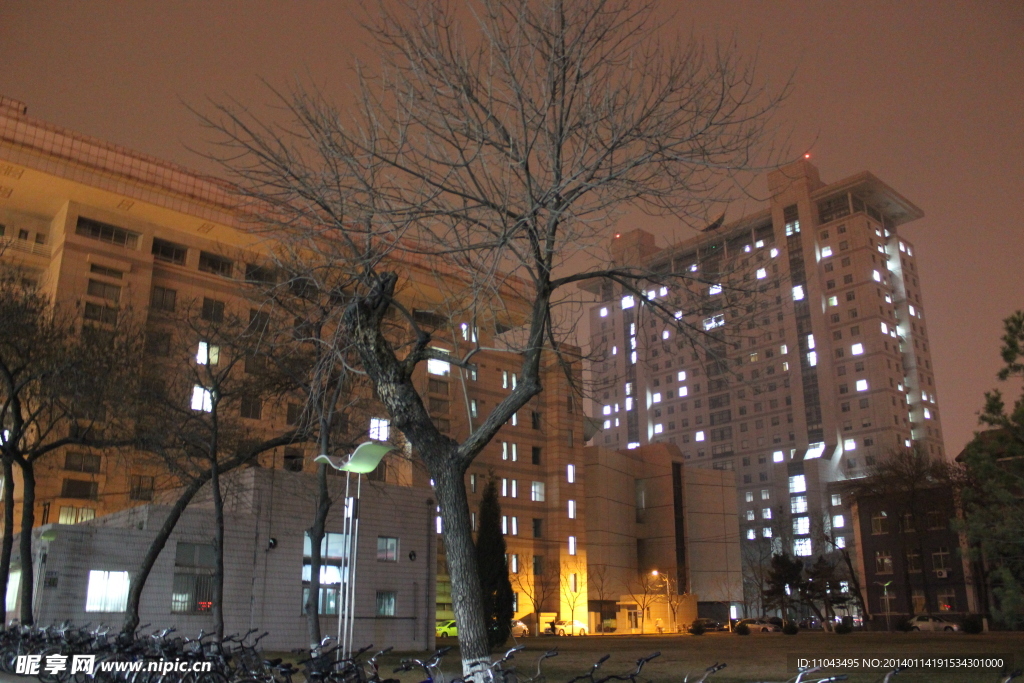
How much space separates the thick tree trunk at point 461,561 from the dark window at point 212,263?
163 feet

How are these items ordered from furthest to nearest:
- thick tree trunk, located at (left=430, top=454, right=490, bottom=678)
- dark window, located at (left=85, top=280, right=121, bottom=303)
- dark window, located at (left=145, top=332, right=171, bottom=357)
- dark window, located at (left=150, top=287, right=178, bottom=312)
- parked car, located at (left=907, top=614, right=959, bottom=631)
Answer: dark window, located at (left=150, top=287, right=178, bottom=312) → dark window, located at (left=85, top=280, right=121, bottom=303) → parked car, located at (left=907, top=614, right=959, bottom=631) → dark window, located at (left=145, top=332, right=171, bottom=357) → thick tree trunk, located at (left=430, top=454, right=490, bottom=678)

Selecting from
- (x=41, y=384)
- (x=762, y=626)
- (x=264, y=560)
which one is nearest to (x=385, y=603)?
(x=264, y=560)

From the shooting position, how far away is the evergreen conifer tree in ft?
95.8

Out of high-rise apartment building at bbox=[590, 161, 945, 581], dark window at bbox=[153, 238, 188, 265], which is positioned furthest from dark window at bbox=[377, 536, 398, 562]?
high-rise apartment building at bbox=[590, 161, 945, 581]

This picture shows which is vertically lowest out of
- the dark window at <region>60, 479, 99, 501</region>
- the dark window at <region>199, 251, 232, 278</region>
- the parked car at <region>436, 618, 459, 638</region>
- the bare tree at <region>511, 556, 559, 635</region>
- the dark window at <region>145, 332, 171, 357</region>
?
the parked car at <region>436, 618, 459, 638</region>

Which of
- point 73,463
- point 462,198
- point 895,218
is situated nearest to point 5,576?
point 462,198

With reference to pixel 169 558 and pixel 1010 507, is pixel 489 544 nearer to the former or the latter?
pixel 169 558

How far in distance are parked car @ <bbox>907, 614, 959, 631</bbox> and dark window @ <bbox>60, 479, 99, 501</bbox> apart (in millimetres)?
47457

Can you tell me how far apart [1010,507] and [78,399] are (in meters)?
23.2

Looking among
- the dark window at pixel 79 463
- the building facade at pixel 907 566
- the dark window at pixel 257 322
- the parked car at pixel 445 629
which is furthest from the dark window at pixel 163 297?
the building facade at pixel 907 566

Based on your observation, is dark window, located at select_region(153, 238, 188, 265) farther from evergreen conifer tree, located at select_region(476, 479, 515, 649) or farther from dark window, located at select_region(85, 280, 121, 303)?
evergreen conifer tree, located at select_region(476, 479, 515, 649)

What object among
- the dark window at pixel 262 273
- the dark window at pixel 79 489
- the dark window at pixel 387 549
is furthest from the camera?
the dark window at pixel 79 489

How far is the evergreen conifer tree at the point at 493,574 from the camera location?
29188 millimetres

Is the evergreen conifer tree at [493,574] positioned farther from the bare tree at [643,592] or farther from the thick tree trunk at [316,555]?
the bare tree at [643,592]
